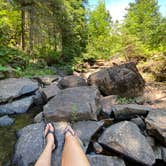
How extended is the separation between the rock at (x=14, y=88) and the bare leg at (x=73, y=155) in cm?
264

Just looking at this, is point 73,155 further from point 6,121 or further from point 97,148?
point 6,121

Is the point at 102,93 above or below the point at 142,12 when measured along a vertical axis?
below

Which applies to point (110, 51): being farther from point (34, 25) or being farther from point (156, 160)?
point (156, 160)

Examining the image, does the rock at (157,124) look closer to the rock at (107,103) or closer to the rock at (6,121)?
the rock at (107,103)

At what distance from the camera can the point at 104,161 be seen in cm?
334

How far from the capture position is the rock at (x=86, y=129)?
383 cm

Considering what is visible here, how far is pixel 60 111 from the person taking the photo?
441cm

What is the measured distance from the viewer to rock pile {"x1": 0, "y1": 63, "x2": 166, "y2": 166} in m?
Result: 3.49

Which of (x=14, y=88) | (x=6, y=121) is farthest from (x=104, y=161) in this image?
(x=14, y=88)

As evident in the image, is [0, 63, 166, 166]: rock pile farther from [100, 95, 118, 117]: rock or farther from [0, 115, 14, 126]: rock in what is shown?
[0, 115, 14, 126]: rock

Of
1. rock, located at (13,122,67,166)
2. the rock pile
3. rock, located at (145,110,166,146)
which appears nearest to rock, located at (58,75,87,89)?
the rock pile

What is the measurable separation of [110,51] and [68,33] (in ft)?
10.4

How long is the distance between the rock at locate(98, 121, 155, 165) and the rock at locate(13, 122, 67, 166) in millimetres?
662

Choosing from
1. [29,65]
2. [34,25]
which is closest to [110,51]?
[34,25]
